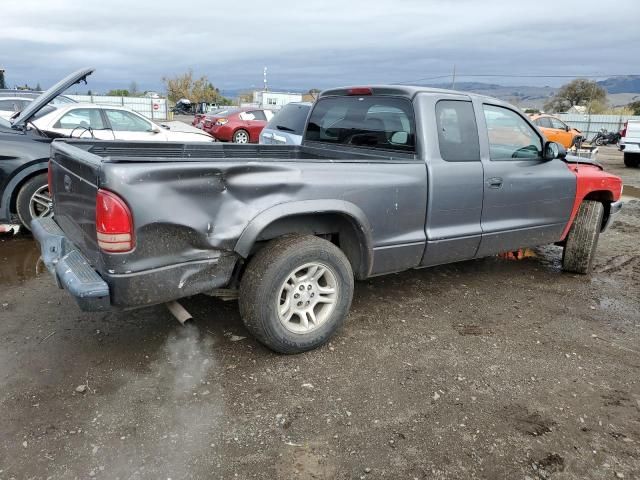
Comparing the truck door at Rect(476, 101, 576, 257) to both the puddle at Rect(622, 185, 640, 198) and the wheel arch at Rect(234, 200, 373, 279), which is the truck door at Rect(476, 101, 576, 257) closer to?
the wheel arch at Rect(234, 200, 373, 279)

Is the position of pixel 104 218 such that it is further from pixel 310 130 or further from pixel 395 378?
pixel 310 130

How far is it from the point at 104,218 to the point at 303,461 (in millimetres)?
1594

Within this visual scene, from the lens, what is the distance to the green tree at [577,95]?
5432 cm

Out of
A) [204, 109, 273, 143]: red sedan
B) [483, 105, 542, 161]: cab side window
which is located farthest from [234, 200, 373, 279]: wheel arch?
[204, 109, 273, 143]: red sedan

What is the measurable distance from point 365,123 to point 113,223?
244 centimetres

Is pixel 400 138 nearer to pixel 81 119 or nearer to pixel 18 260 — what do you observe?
pixel 18 260

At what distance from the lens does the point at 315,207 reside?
10.6ft

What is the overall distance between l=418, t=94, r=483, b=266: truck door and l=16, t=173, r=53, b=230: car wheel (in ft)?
14.3

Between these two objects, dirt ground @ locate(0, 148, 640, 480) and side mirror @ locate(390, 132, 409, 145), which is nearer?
dirt ground @ locate(0, 148, 640, 480)

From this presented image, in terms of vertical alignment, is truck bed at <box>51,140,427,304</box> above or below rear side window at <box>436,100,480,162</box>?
below

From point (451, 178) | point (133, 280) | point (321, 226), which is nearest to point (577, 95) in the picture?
point (451, 178)

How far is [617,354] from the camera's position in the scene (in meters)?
3.68

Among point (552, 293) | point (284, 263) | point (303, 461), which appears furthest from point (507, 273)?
point (303, 461)

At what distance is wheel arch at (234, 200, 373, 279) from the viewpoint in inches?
119
